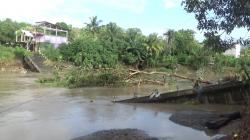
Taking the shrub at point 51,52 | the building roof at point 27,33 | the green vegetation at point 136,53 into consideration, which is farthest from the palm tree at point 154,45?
the building roof at point 27,33

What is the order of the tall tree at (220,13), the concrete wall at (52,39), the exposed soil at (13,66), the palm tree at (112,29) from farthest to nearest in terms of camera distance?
the palm tree at (112,29), the concrete wall at (52,39), the exposed soil at (13,66), the tall tree at (220,13)

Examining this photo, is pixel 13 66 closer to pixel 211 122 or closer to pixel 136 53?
pixel 136 53

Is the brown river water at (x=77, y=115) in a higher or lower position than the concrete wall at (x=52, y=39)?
lower


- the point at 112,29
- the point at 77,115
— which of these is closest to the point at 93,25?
the point at 112,29

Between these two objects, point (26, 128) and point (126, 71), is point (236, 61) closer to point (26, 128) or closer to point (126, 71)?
point (126, 71)

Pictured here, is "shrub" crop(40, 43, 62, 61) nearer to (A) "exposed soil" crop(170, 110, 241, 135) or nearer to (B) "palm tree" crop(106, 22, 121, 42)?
(B) "palm tree" crop(106, 22, 121, 42)

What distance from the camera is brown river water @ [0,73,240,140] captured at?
15016mm

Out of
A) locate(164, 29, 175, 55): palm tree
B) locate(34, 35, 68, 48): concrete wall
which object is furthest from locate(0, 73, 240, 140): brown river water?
locate(164, 29, 175, 55): palm tree

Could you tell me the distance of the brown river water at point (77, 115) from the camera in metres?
15.0

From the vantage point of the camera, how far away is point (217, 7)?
11.6 meters

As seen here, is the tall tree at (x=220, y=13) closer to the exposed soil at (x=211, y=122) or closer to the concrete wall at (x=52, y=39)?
the exposed soil at (x=211, y=122)

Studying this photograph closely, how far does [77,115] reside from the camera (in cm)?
1930

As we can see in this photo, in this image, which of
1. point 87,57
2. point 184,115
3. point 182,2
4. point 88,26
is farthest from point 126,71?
point 88,26

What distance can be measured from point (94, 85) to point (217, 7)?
765 inches
